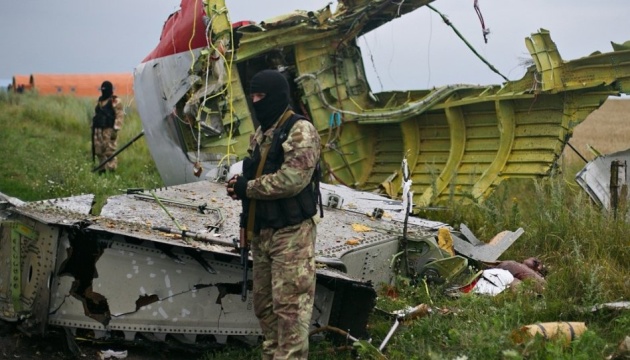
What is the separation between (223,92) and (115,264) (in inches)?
142

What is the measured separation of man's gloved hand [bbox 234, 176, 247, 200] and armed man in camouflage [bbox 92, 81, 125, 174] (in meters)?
10.0

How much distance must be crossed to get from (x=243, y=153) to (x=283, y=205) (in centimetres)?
455

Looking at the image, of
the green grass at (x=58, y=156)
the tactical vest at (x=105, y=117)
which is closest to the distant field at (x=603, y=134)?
the green grass at (x=58, y=156)

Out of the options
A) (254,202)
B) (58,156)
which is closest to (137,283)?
(254,202)

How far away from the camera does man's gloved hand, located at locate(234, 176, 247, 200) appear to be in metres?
4.84

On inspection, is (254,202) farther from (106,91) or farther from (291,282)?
(106,91)

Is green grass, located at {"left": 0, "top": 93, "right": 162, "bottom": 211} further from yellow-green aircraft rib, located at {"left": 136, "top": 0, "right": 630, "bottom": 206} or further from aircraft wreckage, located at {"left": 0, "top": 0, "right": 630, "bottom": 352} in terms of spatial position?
yellow-green aircraft rib, located at {"left": 136, "top": 0, "right": 630, "bottom": 206}

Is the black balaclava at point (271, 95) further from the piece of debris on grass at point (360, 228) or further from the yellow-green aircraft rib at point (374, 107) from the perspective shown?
the yellow-green aircraft rib at point (374, 107)

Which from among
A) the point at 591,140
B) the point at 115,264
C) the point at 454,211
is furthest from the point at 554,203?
the point at 591,140

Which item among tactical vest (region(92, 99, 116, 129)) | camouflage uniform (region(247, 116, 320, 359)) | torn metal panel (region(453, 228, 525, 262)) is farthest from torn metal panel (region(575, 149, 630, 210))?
tactical vest (region(92, 99, 116, 129))

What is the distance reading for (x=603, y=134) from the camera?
76.5 feet

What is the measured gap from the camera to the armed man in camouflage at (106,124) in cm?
1459

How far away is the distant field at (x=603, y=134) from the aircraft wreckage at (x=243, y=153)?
4846 millimetres

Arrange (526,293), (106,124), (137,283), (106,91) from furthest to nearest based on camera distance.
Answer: (106,91), (106,124), (526,293), (137,283)
